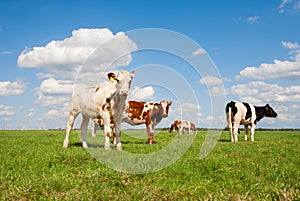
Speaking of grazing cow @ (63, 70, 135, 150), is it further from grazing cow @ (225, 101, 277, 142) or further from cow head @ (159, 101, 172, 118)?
grazing cow @ (225, 101, 277, 142)

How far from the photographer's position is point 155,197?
14.7ft

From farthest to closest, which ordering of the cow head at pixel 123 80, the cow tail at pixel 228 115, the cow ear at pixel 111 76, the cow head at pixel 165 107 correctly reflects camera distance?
1. the cow tail at pixel 228 115
2. the cow head at pixel 165 107
3. the cow ear at pixel 111 76
4. the cow head at pixel 123 80

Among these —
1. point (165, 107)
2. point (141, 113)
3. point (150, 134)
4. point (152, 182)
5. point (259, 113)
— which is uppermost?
point (165, 107)

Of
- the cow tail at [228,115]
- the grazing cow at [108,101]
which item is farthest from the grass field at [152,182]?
the cow tail at [228,115]

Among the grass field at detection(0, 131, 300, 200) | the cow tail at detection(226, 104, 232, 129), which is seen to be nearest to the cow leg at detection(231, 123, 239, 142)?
the cow tail at detection(226, 104, 232, 129)

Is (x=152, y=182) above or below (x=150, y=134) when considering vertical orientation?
below

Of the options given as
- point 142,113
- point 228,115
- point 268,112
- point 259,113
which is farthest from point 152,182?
point 268,112

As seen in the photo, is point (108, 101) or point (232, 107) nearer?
point (108, 101)

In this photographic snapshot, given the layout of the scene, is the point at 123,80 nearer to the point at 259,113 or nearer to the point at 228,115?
the point at 228,115

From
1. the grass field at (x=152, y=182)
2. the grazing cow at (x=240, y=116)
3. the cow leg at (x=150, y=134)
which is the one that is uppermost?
the grazing cow at (x=240, y=116)

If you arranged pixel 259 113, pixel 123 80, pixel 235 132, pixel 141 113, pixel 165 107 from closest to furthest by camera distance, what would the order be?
1. pixel 123 80
2. pixel 141 113
3. pixel 235 132
4. pixel 165 107
5. pixel 259 113

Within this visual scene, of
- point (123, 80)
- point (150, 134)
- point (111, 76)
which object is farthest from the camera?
point (150, 134)

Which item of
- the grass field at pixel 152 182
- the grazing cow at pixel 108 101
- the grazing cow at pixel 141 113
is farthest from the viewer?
the grazing cow at pixel 141 113

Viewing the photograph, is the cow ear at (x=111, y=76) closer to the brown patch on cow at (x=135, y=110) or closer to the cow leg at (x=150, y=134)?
the cow leg at (x=150, y=134)
